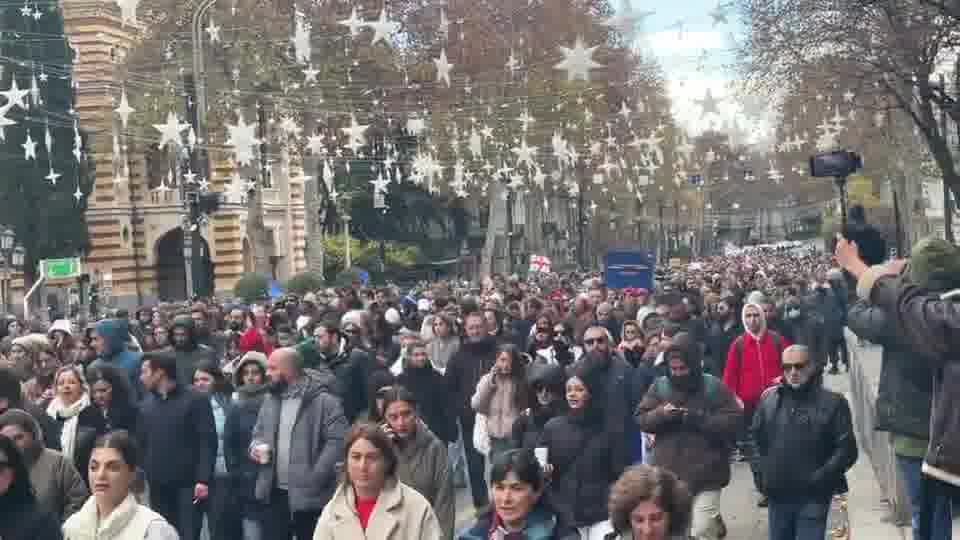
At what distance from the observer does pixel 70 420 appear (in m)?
10.1

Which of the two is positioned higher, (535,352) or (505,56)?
(505,56)

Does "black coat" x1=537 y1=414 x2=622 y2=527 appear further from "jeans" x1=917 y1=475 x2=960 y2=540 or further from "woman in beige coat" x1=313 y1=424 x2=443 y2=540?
"jeans" x1=917 y1=475 x2=960 y2=540

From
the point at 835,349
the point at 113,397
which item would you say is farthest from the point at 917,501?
the point at 835,349

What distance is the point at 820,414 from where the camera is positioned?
8977 mm

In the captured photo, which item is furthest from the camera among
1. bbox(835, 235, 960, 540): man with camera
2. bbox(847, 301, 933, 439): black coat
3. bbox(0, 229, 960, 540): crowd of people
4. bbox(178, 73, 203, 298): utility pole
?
bbox(178, 73, 203, 298): utility pole

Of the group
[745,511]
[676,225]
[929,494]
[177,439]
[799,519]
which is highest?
[929,494]

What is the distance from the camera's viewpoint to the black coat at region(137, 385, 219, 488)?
35.2 ft

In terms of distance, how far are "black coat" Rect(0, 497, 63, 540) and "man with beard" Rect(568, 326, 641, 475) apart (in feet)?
12.1

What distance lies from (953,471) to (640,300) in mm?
15961

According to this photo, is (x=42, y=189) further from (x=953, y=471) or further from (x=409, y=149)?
(x=953, y=471)

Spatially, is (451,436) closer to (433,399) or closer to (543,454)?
(433,399)

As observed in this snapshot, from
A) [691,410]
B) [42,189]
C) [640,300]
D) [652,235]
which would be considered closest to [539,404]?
[691,410]

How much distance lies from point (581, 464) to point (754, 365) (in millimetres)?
4444

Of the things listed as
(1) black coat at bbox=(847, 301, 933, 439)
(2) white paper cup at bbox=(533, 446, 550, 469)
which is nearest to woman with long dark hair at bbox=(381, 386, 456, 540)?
(2) white paper cup at bbox=(533, 446, 550, 469)
